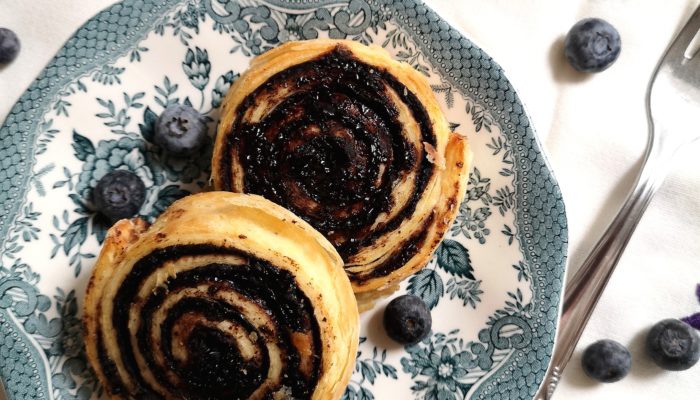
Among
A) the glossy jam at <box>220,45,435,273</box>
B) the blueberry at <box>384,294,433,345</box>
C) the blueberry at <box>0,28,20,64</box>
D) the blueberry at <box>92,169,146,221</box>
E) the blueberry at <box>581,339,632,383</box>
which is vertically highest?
the glossy jam at <box>220,45,435,273</box>

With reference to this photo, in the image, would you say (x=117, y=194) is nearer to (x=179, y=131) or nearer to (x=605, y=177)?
(x=179, y=131)

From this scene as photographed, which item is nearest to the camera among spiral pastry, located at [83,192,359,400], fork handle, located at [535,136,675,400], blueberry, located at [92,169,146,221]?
spiral pastry, located at [83,192,359,400]

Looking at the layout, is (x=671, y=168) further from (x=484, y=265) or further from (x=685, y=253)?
(x=484, y=265)

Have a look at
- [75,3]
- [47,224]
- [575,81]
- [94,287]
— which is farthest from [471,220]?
[75,3]

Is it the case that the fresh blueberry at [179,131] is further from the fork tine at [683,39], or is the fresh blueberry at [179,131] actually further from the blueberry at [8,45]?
the fork tine at [683,39]

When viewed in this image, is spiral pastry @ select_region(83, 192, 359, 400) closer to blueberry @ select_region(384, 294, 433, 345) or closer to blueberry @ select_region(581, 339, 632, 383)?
blueberry @ select_region(384, 294, 433, 345)

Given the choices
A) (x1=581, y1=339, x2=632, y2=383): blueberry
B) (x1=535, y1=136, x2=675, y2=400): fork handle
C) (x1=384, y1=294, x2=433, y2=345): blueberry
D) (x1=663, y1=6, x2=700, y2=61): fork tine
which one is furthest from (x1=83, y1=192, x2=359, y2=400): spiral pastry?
(x1=663, y1=6, x2=700, y2=61): fork tine
